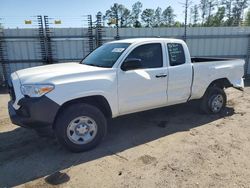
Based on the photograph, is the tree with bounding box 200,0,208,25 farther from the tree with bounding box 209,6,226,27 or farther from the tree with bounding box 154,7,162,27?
the tree with bounding box 154,7,162,27

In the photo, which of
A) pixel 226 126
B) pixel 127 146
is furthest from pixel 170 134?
pixel 226 126

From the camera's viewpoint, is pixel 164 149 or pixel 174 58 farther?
pixel 174 58

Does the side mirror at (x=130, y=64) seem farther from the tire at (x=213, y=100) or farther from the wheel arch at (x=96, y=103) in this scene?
the tire at (x=213, y=100)

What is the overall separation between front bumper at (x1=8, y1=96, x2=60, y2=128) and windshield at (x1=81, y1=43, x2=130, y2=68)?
1.30m

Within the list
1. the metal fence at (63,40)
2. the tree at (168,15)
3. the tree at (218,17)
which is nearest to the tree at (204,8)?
the tree at (218,17)

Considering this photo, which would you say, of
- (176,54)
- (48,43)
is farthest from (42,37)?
(176,54)

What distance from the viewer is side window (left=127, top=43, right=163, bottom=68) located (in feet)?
14.5

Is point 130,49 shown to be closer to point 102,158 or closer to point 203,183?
point 102,158

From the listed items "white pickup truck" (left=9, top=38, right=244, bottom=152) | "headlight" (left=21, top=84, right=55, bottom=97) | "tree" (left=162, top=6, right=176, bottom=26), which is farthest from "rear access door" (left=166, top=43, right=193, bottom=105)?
"tree" (left=162, top=6, right=176, bottom=26)

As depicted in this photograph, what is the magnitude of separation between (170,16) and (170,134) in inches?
2637

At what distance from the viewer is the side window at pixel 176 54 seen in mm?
4793

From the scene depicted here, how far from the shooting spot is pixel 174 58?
485 centimetres

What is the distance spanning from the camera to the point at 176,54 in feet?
16.1

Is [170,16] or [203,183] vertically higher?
[170,16]
